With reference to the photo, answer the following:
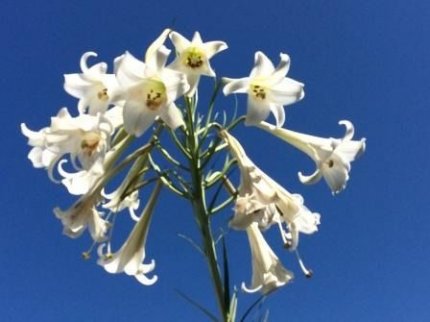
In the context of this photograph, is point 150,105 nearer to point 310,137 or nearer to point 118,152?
point 118,152

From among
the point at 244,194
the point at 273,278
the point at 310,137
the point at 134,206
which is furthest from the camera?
the point at 134,206

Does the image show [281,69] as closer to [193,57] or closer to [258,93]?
[258,93]

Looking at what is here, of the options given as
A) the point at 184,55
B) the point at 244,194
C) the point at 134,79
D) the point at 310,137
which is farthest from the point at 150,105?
the point at 310,137

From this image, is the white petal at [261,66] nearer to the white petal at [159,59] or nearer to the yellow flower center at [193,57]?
the yellow flower center at [193,57]

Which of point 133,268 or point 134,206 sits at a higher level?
point 134,206

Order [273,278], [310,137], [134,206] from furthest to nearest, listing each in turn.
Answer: [134,206], [310,137], [273,278]

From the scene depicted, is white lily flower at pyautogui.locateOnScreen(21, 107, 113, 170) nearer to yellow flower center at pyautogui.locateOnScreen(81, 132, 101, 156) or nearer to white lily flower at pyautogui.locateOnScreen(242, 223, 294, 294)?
yellow flower center at pyautogui.locateOnScreen(81, 132, 101, 156)

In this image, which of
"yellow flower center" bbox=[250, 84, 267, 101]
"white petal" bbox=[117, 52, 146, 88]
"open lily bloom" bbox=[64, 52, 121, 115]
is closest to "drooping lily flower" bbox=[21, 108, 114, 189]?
"open lily bloom" bbox=[64, 52, 121, 115]
